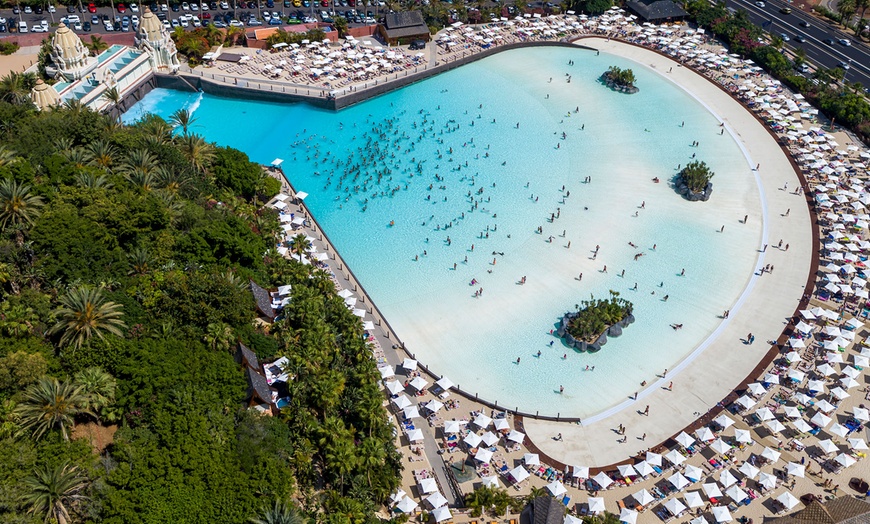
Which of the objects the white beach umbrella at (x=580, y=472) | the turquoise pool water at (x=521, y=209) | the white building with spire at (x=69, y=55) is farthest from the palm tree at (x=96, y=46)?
the white beach umbrella at (x=580, y=472)

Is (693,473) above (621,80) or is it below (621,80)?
below

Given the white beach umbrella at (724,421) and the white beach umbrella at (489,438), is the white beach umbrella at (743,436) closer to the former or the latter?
the white beach umbrella at (724,421)

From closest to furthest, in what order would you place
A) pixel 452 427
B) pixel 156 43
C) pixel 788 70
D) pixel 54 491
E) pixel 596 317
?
1. pixel 54 491
2. pixel 452 427
3. pixel 596 317
4. pixel 156 43
5. pixel 788 70

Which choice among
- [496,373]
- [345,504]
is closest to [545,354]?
[496,373]

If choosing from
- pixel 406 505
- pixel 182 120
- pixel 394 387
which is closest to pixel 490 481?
pixel 406 505

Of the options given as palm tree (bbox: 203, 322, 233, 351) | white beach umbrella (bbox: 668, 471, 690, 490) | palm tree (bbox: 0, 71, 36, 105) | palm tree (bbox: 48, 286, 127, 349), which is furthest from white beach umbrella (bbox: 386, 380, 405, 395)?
palm tree (bbox: 0, 71, 36, 105)

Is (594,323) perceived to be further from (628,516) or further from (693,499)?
(628,516)

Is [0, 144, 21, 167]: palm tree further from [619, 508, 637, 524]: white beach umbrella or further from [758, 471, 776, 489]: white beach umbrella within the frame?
[758, 471, 776, 489]: white beach umbrella
